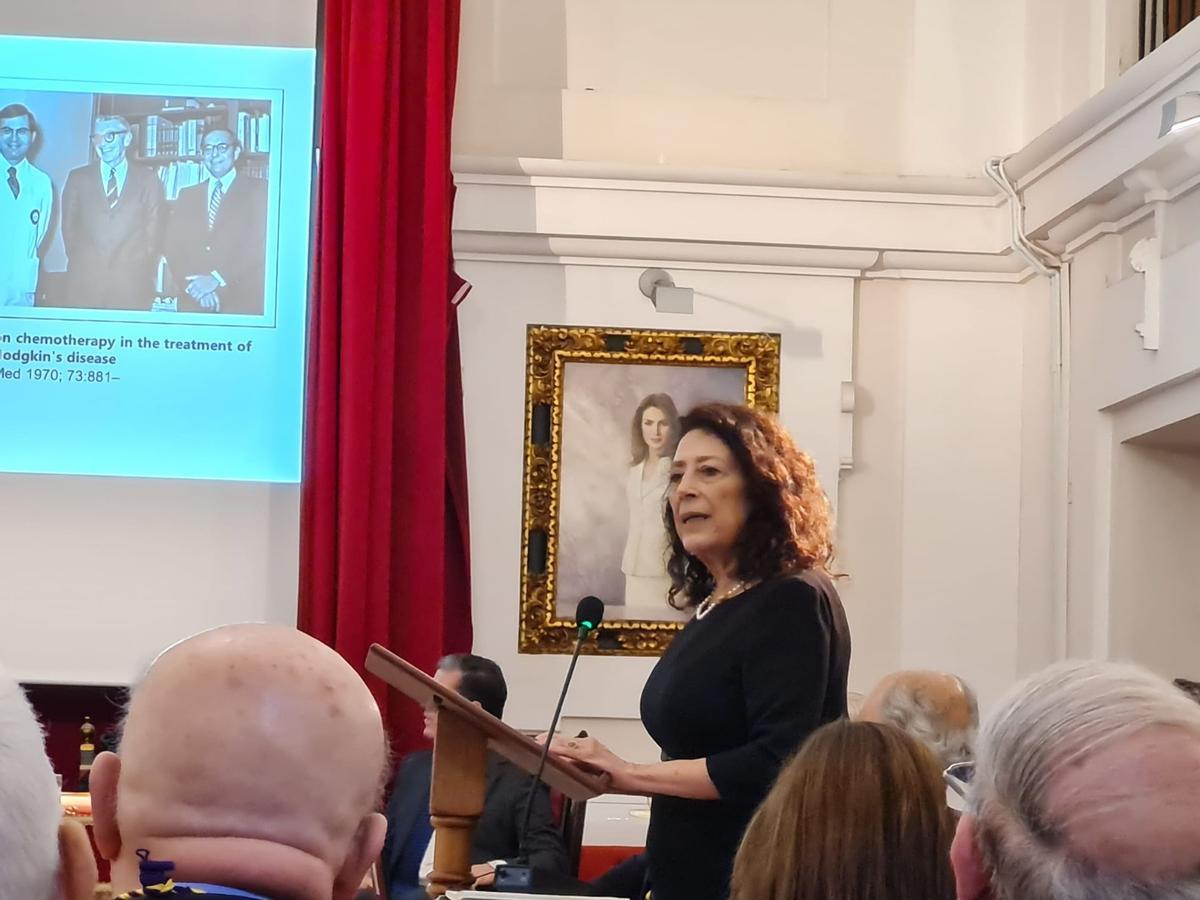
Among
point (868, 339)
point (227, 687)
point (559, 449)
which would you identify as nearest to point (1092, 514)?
point (868, 339)

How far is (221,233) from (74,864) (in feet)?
13.4

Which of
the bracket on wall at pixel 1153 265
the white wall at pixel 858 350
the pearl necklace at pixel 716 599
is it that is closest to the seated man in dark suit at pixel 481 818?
the white wall at pixel 858 350

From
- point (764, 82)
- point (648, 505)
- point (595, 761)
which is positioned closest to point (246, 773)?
point (595, 761)

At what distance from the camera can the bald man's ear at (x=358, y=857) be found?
1.17 m

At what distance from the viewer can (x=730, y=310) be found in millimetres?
5273

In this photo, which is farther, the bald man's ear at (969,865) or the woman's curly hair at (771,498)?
the woman's curly hair at (771,498)

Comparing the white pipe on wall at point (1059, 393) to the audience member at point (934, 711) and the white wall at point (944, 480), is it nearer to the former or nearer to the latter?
the white wall at point (944, 480)

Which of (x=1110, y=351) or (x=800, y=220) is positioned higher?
(x=800, y=220)

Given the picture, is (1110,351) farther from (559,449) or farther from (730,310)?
(559,449)

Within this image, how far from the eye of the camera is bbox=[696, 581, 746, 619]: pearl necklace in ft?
9.26

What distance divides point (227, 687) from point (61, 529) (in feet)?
13.4

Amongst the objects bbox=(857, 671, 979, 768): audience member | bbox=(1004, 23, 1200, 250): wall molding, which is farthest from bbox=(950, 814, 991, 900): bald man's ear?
bbox=(1004, 23, 1200, 250): wall molding

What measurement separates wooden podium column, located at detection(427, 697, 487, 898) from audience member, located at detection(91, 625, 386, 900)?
1.18 meters

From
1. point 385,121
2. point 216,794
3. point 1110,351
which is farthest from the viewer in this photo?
point 385,121
